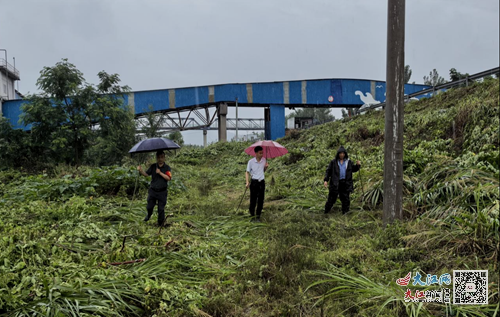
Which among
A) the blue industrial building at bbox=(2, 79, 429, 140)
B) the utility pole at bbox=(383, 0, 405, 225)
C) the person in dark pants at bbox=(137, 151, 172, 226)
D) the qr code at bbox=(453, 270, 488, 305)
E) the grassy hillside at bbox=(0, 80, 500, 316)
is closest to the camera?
the qr code at bbox=(453, 270, 488, 305)

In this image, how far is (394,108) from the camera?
4.87 m

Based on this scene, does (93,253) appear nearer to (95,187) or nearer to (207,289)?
(207,289)

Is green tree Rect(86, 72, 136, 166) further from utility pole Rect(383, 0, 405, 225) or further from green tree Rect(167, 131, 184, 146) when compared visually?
utility pole Rect(383, 0, 405, 225)

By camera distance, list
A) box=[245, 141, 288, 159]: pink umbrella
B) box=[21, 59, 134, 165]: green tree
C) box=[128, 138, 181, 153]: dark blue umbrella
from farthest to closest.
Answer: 1. box=[21, 59, 134, 165]: green tree
2. box=[245, 141, 288, 159]: pink umbrella
3. box=[128, 138, 181, 153]: dark blue umbrella

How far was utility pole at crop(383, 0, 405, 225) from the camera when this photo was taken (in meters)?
4.78

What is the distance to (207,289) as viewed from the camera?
3.33m

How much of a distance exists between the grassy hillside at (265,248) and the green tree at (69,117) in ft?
33.0

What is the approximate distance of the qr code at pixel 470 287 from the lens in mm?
2749

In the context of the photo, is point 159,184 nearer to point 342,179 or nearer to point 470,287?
point 342,179

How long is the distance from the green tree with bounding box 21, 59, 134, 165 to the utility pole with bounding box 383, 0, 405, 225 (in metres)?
16.9

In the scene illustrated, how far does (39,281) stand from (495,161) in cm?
708

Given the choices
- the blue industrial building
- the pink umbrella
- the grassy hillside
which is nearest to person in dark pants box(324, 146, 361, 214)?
the grassy hillside

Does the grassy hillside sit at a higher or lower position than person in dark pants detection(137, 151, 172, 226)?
lower

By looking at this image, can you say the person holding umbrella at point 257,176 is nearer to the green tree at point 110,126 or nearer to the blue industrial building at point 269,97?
the green tree at point 110,126
